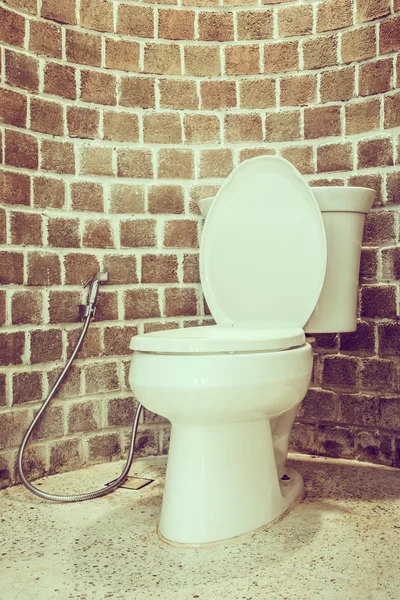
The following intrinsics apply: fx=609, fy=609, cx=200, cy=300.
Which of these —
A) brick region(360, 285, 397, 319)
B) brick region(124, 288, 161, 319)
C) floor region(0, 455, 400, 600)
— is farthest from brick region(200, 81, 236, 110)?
floor region(0, 455, 400, 600)

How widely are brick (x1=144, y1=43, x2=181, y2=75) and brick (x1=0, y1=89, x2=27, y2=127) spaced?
463 millimetres

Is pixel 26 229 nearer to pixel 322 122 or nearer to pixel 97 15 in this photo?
pixel 97 15

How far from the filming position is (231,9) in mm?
2086

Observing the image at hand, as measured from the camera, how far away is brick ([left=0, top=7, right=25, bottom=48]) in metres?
1.75

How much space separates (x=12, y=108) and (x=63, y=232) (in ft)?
1.29

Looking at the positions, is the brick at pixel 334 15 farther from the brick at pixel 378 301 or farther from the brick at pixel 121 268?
the brick at pixel 121 268

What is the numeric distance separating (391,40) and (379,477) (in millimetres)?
1349

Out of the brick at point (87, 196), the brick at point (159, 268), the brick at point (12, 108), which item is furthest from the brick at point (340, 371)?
the brick at point (12, 108)

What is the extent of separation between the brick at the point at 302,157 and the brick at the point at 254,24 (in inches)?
15.4

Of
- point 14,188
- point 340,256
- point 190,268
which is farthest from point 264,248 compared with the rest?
point 14,188

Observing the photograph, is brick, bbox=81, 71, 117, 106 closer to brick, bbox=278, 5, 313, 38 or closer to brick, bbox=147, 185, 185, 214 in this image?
brick, bbox=147, 185, 185, 214

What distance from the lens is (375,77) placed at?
1940mm

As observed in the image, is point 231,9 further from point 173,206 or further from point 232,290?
point 232,290

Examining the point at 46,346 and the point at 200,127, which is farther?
the point at 200,127
